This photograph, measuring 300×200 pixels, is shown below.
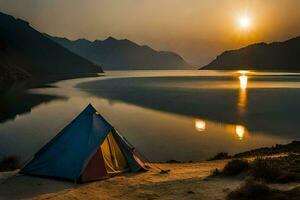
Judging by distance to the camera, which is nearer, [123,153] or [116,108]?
[123,153]

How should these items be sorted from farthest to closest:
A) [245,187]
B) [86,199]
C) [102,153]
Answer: [102,153], [86,199], [245,187]

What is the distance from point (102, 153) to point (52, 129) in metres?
18.8

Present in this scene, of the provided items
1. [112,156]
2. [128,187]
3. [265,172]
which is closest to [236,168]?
[265,172]

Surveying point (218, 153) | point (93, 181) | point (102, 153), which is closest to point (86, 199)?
point (93, 181)

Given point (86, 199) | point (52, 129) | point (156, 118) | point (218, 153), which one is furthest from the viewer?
point (156, 118)

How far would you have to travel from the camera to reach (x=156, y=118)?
38.5 metres

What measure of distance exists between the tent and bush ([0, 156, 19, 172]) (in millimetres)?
4606

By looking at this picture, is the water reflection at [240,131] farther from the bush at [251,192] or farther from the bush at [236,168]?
the bush at [251,192]

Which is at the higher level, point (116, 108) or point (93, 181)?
point (116, 108)

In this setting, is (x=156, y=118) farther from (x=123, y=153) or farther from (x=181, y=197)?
(x=181, y=197)

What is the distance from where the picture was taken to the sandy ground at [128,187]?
36.0 ft

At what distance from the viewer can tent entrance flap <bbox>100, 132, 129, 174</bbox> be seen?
559 inches

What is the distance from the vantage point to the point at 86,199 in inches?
431

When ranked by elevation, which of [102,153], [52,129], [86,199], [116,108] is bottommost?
[86,199]
